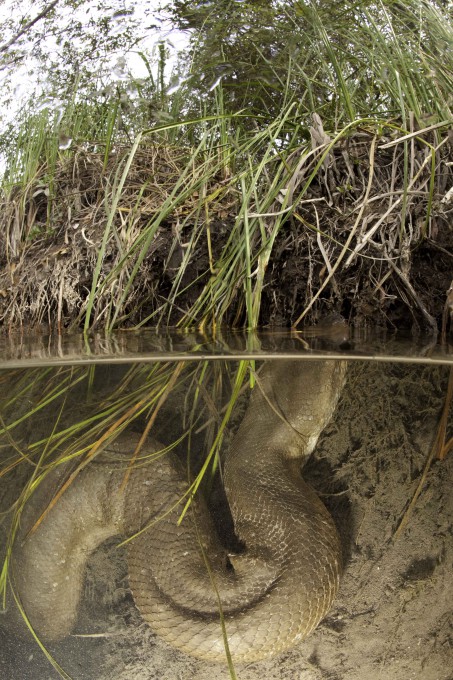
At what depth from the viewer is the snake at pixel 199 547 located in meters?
1.18

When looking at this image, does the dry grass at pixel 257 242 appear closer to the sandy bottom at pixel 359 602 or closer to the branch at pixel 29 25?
the sandy bottom at pixel 359 602

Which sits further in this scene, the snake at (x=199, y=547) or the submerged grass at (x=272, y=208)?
the submerged grass at (x=272, y=208)

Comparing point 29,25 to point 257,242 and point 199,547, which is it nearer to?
point 257,242

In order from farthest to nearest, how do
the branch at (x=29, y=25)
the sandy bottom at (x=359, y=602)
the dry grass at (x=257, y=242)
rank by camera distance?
the branch at (x=29, y=25)
the dry grass at (x=257, y=242)
the sandy bottom at (x=359, y=602)

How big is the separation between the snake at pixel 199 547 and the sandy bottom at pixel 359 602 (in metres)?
0.03

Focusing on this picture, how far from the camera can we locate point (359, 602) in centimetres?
121

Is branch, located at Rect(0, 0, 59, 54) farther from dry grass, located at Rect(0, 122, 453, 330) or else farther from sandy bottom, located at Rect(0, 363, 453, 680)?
sandy bottom, located at Rect(0, 363, 453, 680)

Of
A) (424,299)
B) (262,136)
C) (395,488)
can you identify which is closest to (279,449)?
(395,488)

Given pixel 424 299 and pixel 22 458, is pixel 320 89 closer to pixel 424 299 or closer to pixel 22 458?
pixel 424 299

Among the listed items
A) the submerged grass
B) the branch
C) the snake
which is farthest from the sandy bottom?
the branch

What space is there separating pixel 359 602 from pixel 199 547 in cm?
33

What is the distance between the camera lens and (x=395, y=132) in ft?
8.27

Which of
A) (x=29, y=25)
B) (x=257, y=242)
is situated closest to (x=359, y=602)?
(x=257, y=242)

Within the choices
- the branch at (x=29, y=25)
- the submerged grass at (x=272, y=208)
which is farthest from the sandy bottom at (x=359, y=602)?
the branch at (x=29, y=25)
